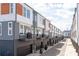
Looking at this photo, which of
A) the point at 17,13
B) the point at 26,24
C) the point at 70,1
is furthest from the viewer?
the point at 26,24

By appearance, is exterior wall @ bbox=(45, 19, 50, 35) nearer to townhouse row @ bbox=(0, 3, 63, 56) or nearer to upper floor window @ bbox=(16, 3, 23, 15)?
townhouse row @ bbox=(0, 3, 63, 56)

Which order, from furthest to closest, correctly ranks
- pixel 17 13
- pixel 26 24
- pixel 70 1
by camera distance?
pixel 26 24, pixel 17 13, pixel 70 1

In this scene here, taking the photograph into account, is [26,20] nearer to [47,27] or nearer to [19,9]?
[19,9]

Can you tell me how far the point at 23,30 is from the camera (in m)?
4.77

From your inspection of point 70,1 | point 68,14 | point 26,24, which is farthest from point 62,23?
point 26,24

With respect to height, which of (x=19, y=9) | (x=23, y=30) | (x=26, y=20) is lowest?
(x=23, y=30)

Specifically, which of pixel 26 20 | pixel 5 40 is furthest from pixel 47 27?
pixel 5 40

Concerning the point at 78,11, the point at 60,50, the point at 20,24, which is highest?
the point at 78,11

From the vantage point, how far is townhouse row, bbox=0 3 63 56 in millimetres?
4484

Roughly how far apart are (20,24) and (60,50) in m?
1.26

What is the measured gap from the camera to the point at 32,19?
197 inches

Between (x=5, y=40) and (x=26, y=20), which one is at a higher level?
(x=26, y=20)

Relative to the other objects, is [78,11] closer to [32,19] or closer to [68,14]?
[68,14]

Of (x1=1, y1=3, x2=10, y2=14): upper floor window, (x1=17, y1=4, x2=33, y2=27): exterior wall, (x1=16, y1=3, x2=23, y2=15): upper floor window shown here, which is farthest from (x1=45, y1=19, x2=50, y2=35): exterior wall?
(x1=1, y1=3, x2=10, y2=14): upper floor window
